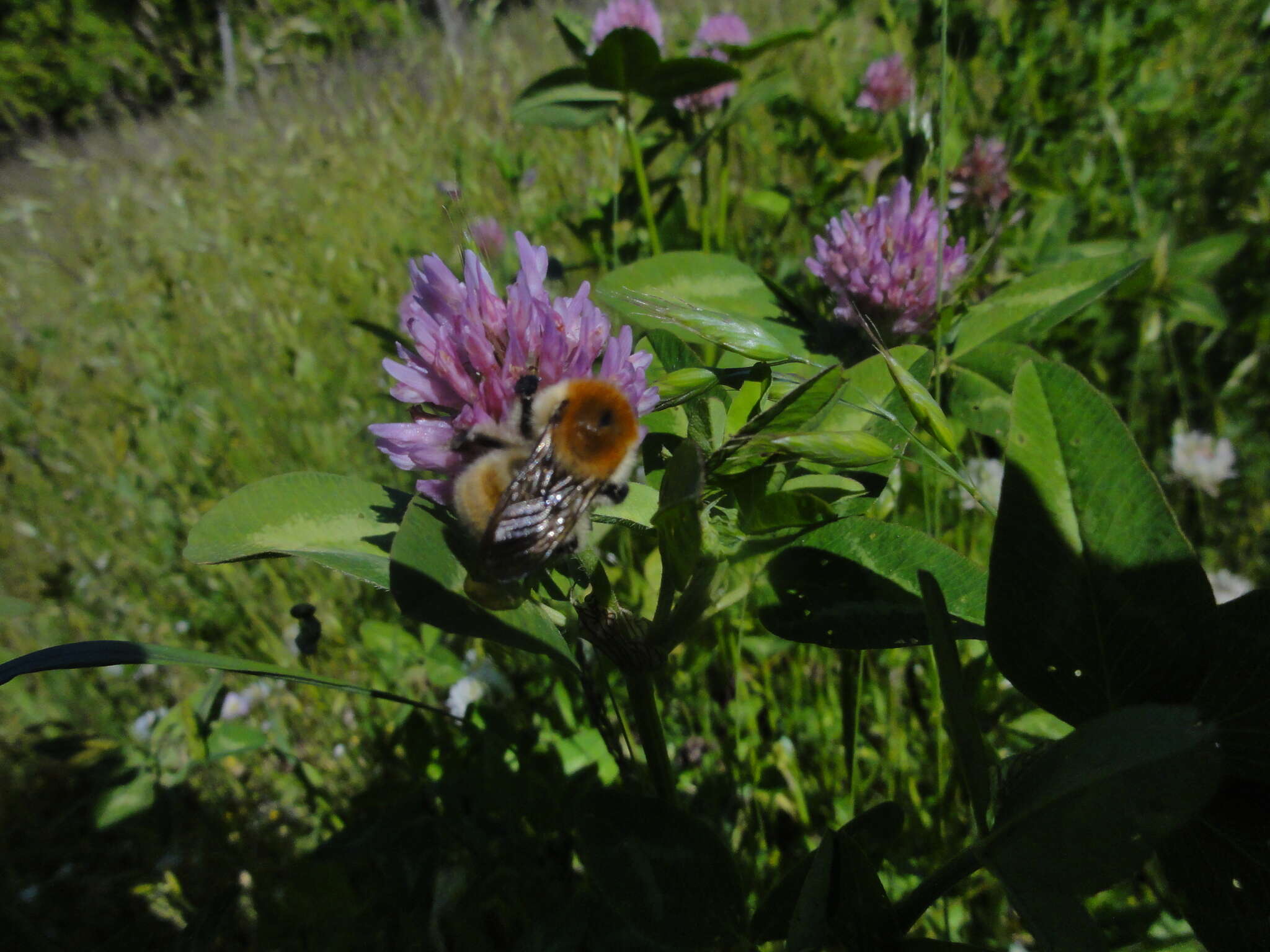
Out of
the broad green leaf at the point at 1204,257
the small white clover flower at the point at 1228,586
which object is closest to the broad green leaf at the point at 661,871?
the small white clover flower at the point at 1228,586

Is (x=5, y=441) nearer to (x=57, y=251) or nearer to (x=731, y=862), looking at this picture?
(x=57, y=251)

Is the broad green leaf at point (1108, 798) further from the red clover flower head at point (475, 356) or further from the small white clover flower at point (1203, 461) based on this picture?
the small white clover flower at point (1203, 461)

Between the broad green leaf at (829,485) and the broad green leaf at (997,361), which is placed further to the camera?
the broad green leaf at (997,361)

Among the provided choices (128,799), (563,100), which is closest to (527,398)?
(563,100)

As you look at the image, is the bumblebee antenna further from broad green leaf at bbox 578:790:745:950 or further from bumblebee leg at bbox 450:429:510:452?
broad green leaf at bbox 578:790:745:950

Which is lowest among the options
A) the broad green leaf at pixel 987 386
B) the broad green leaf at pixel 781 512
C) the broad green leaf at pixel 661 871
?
the broad green leaf at pixel 661 871

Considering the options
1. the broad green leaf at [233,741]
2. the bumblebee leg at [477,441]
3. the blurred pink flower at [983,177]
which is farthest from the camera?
the blurred pink flower at [983,177]

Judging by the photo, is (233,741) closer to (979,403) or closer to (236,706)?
(236,706)
